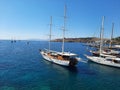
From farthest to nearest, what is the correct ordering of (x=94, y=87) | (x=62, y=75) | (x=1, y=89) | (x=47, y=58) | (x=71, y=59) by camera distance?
(x=47, y=58) < (x=71, y=59) < (x=62, y=75) < (x=94, y=87) < (x=1, y=89)

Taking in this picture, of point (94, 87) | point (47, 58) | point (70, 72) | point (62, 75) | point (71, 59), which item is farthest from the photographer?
point (47, 58)

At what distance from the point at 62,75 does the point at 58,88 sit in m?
7.90

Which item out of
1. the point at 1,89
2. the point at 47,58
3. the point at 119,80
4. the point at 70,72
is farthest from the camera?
the point at 47,58

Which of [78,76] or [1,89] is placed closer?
[1,89]

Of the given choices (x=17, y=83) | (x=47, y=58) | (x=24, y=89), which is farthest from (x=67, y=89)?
(x=47, y=58)

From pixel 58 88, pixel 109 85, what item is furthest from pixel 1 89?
pixel 109 85

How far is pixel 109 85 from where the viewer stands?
83.8 feet

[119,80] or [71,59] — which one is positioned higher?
[71,59]

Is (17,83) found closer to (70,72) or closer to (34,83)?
(34,83)

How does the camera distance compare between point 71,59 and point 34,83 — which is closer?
point 34,83

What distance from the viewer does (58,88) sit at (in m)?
23.2

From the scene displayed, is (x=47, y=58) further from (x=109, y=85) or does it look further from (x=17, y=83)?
(x=109, y=85)

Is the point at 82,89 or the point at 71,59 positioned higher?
the point at 71,59

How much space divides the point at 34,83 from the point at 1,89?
5.66 m
